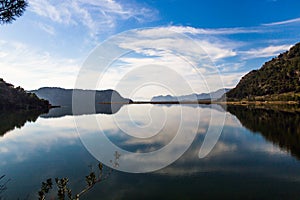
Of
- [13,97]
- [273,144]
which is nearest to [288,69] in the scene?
[273,144]

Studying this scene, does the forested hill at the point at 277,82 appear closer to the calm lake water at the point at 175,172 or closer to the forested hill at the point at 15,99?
the calm lake water at the point at 175,172

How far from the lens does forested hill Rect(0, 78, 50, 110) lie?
4502 inches

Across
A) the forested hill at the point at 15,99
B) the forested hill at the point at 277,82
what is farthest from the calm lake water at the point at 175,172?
the forested hill at the point at 277,82

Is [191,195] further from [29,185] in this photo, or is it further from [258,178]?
[29,185]

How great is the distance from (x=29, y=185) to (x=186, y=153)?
1356cm

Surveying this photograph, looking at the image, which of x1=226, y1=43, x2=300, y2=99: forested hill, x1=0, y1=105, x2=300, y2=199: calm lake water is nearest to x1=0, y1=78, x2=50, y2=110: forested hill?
x1=0, y1=105, x2=300, y2=199: calm lake water

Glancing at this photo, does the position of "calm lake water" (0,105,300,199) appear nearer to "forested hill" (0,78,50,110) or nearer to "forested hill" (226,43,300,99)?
"forested hill" (0,78,50,110)

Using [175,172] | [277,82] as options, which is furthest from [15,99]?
[277,82]

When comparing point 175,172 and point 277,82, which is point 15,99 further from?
point 277,82

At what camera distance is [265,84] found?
577 feet

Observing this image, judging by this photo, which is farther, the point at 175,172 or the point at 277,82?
the point at 277,82

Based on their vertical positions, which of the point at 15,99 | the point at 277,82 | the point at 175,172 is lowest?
the point at 175,172

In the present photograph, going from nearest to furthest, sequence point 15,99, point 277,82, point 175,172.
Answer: point 175,172 → point 15,99 → point 277,82

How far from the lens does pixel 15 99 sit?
389ft
